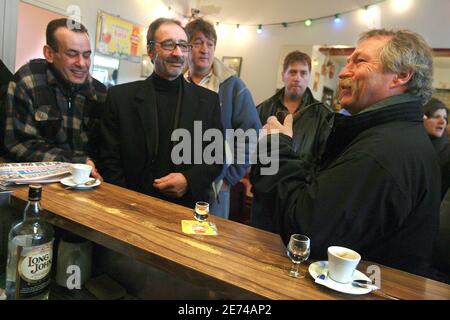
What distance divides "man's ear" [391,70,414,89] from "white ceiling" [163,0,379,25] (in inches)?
136

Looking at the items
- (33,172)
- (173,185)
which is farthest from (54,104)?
(173,185)

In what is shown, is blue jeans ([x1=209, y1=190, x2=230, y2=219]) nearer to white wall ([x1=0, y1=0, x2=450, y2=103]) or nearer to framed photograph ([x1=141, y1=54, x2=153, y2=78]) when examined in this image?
white wall ([x1=0, y1=0, x2=450, y2=103])

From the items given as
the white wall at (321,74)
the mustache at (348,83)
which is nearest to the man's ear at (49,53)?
the mustache at (348,83)

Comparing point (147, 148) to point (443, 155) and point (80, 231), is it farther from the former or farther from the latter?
point (443, 155)

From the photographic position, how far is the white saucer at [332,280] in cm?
75

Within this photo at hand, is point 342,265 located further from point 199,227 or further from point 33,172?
point 33,172

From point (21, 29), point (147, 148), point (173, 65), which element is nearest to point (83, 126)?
point (147, 148)

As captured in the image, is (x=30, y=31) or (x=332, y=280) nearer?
(x=332, y=280)

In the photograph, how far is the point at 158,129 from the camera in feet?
5.17

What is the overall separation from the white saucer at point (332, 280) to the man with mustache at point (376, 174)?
0.05 meters

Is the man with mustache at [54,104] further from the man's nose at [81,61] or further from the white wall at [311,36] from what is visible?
the white wall at [311,36]

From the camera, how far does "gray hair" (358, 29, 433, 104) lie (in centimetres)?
101

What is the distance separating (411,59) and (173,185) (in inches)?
39.1

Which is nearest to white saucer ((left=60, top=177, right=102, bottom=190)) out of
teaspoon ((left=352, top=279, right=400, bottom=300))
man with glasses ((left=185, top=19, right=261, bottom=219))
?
man with glasses ((left=185, top=19, right=261, bottom=219))
